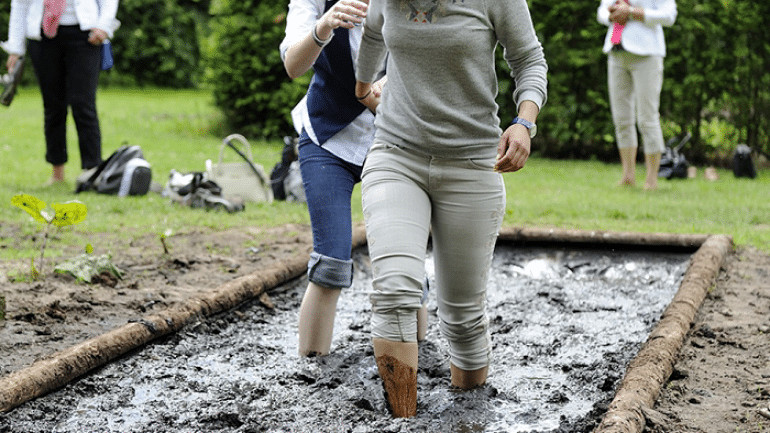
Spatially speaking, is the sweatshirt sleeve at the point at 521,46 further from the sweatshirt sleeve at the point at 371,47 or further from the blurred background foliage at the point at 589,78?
the blurred background foliage at the point at 589,78

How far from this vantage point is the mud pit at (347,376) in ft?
11.1

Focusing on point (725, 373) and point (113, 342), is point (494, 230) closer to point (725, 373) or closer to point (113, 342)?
point (725, 373)

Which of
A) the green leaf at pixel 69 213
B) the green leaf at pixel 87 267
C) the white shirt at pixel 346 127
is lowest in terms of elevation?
the green leaf at pixel 87 267

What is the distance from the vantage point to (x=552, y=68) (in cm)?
1191

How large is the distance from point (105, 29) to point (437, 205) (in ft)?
17.8

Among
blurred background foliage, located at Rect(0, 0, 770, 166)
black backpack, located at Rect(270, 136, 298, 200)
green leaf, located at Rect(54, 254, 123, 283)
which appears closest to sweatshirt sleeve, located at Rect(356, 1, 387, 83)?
green leaf, located at Rect(54, 254, 123, 283)

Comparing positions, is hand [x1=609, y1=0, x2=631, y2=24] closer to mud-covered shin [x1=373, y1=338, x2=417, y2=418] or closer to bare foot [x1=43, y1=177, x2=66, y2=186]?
bare foot [x1=43, y1=177, x2=66, y2=186]

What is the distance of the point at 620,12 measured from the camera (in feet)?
27.8

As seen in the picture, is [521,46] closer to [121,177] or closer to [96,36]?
[96,36]

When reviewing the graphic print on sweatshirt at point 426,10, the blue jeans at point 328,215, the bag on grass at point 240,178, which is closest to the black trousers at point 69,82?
the bag on grass at point 240,178

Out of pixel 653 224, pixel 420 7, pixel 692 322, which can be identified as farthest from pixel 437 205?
pixel 653 224

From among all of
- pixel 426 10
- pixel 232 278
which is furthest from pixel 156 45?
pixel 426 10

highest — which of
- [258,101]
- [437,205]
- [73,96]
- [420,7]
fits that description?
[420,7]

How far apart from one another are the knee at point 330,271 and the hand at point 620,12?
5480mm
